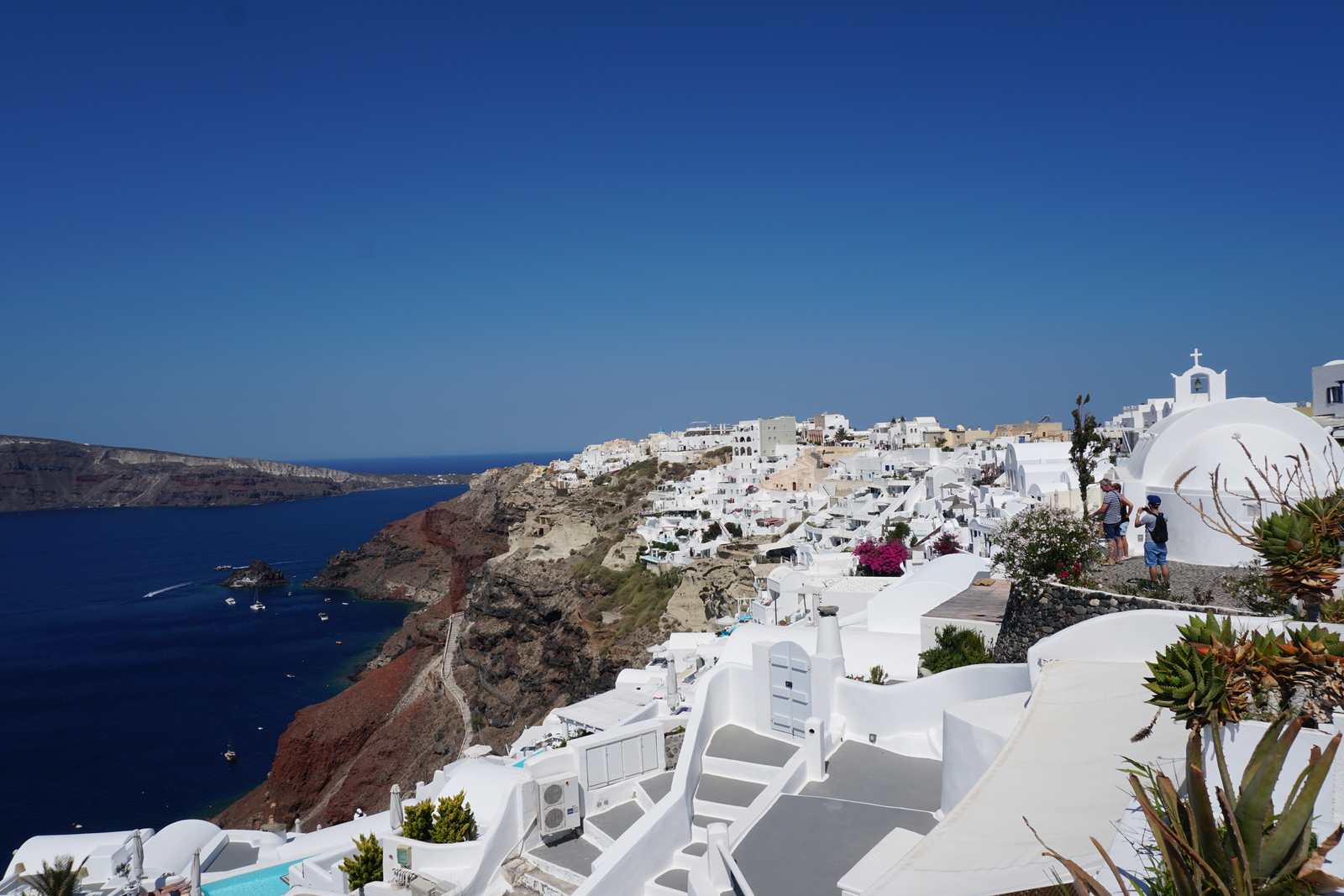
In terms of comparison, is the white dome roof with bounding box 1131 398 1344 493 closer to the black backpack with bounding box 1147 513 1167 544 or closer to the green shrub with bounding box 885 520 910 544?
the black backpack with bounding box 1147 513 1167 544

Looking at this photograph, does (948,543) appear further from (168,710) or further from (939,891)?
(168,710)

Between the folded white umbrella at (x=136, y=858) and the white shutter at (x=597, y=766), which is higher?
the white shutter at (x=597, y=766)

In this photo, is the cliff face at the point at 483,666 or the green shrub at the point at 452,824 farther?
the cliff face at the point at 483,666

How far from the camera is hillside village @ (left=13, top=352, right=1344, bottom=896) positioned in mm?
5285

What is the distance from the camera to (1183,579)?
9742 millimetres

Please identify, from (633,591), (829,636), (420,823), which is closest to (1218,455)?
(829,636)

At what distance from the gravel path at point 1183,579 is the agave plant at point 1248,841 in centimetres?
557

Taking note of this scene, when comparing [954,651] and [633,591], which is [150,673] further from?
[954,651]

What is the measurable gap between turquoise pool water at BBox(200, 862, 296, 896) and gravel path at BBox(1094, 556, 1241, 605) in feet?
49.1

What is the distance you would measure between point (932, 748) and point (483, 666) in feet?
112

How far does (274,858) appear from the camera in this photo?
14.8 meters

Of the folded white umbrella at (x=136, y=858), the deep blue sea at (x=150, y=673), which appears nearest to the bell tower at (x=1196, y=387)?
the folded white umbrella at (x=136, y=858)

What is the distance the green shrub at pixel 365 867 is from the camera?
10953 millimetres

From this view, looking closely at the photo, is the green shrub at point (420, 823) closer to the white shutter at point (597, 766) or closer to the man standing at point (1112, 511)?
the white shutter at point (597, 766)
